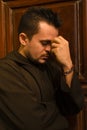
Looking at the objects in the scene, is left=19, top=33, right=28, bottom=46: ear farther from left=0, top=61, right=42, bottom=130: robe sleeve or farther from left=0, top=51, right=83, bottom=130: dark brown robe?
left=0, top=61, right=42, bottom=130: robe sleeve

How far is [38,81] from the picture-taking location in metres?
1.13

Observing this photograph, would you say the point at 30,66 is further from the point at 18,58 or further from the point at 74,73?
the point at 74,73

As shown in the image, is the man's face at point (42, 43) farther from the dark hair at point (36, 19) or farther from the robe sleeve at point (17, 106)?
the robe sleeve at point (17, 106)

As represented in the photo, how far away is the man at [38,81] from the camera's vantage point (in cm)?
105

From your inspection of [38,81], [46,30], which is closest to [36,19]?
[46,30]

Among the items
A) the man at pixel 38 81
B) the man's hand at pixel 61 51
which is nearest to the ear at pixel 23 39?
the man at pixel 38 81

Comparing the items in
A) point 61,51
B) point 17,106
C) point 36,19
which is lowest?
point 17,106

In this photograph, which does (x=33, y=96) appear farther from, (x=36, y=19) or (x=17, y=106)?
(x=36, y=19)

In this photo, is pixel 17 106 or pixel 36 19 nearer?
pixel 17 106

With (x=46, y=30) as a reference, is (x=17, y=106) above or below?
below

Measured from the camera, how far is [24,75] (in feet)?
3.67

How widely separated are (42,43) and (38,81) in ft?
0.49

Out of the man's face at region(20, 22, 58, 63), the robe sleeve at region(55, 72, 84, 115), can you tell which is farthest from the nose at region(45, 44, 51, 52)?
the robe sleeve at region(55, 72, 84, 115)

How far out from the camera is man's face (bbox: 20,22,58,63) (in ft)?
3.69
